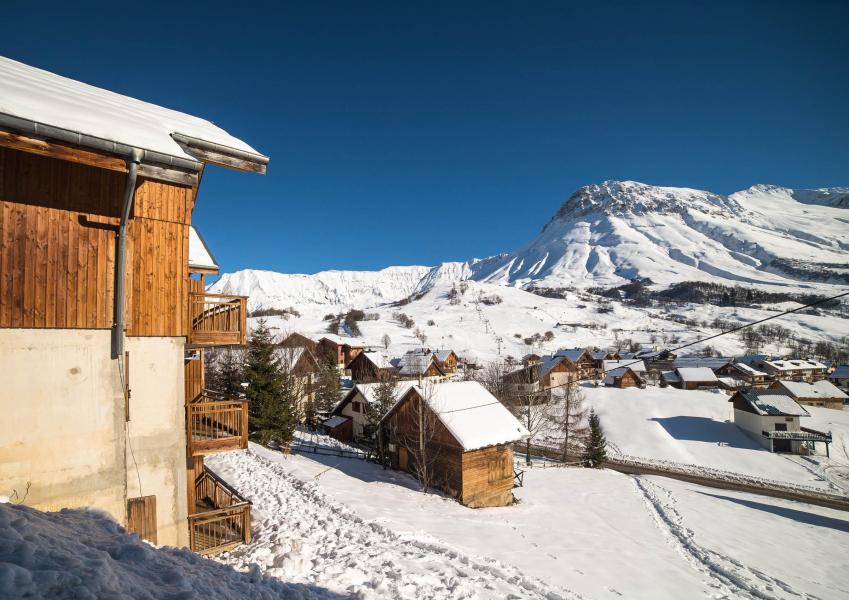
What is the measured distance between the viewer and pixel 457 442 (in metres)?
20.2

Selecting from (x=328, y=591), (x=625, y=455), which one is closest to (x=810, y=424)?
(x=625, y=455)

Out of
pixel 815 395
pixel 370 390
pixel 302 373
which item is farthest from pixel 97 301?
pixel 815 395

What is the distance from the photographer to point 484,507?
2033 cm

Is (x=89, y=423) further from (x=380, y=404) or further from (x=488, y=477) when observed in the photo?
(x=380, y=404)

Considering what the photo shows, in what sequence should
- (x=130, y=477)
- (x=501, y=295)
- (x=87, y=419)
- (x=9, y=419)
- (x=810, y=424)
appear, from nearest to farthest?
(x=9, y=419) → (x=87, y=419) → (x=130, y=477) → (x=810, y=424) → (x=501, y=295)

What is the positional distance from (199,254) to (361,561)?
28.2 ft

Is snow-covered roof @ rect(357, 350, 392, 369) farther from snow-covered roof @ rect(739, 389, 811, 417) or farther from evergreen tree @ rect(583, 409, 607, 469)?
snow-covered roof @ rect(739, 389, 811, 417)

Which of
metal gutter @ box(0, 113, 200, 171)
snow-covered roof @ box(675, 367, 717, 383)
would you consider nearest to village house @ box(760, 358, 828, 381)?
snow-covered roof @ box(675, 367, 717, 383)

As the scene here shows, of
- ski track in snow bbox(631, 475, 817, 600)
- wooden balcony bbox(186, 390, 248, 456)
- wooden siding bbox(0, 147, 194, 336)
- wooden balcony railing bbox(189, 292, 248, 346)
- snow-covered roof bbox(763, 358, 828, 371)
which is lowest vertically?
snow-covered roof bbox(763, 358, 828, 371)

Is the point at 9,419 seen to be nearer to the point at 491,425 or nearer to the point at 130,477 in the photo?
the point at 130,477

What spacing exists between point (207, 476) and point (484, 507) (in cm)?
1406

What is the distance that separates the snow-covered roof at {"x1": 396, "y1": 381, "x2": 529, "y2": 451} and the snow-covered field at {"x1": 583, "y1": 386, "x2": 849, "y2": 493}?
25.8m

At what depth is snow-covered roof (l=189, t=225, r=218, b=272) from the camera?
1009cm

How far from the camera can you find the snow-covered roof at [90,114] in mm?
5643
